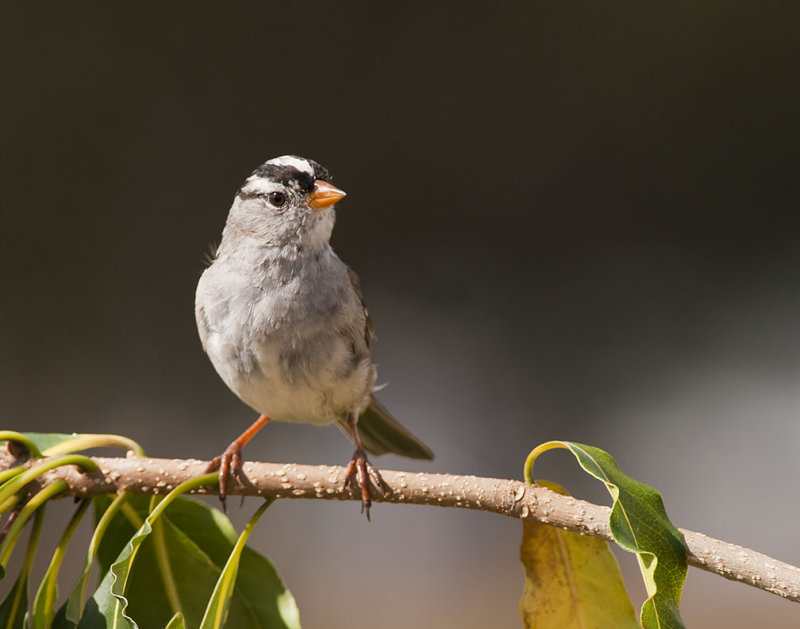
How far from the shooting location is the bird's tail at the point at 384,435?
1.80 meters

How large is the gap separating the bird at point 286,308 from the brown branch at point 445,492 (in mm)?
321

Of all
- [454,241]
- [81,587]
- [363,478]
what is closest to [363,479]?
[363,478]

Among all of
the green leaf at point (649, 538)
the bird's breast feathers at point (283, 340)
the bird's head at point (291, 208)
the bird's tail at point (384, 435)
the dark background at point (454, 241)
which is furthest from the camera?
the dark background at point (454, 241)

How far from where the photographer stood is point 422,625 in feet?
7.92

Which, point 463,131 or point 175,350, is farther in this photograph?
point 175,350

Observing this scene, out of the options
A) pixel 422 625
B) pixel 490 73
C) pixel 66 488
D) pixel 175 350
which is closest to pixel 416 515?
pixel 422 625

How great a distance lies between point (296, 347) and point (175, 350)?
1.36m

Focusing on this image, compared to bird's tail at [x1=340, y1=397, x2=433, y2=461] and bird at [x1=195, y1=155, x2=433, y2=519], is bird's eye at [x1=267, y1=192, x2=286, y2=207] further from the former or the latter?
bird's tail at [x1=340, y1=397, x2=433, y2=461]

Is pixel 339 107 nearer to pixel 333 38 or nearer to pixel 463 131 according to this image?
pixel 333 38

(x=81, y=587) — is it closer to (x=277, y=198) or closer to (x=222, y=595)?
(x=222, y=595)

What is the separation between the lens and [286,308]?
4.82 feet

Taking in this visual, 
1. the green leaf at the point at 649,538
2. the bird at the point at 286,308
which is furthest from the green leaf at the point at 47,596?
the green leaf at the point at 649,538

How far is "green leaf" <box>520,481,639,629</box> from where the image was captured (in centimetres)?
102

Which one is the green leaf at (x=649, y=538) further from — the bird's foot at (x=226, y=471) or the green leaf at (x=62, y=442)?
the green leaf at (x=62, y=442)
